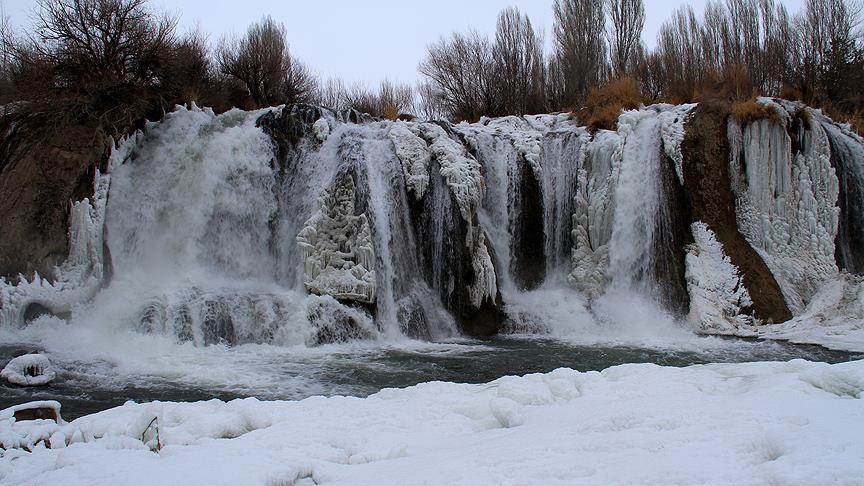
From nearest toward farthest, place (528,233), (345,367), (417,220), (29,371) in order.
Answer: (29,371) → (345,367) → (417,220) → (528,233)

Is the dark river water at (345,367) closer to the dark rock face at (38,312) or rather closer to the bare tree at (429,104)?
the dark rock face at (38,312)

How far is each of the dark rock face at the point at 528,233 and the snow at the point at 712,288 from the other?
316 centimetres

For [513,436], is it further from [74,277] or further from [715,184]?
[715,184]

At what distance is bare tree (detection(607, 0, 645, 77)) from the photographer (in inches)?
1064

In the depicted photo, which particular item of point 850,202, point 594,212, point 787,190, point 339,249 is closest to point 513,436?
point 339,249

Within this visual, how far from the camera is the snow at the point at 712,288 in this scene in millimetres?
11852

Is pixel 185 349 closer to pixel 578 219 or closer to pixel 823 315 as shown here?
pixel 578 219

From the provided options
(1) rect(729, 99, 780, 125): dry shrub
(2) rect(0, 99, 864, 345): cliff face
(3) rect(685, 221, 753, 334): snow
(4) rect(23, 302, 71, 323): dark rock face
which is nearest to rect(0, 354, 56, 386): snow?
(2) rect(0, 99, 864, 345): cliff face

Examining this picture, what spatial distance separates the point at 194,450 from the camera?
157 inches

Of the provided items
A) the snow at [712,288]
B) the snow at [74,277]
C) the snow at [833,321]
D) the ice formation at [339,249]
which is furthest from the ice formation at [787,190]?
the snow at [74,277]

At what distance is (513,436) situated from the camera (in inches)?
161

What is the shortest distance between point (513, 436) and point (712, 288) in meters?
9.80

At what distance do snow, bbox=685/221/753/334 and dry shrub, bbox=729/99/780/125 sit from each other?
2.65 meters

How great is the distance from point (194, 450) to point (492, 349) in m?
6.97
